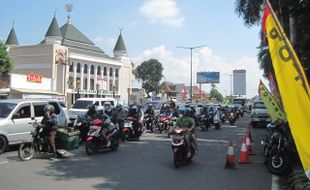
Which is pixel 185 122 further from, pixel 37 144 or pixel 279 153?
pixel 37 144

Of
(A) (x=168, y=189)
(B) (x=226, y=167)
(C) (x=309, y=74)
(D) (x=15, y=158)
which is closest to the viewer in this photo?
(A) (x=168, y=189)

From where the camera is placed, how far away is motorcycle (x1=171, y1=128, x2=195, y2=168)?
10758 mm

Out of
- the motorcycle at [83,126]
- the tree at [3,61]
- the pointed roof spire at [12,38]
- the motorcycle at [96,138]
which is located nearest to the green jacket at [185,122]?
the motorcycle at [96,138]

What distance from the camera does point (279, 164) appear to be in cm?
1017

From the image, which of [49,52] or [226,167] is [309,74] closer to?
[226,167]

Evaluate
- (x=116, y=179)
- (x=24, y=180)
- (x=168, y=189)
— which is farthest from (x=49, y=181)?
(x=168, y=189)

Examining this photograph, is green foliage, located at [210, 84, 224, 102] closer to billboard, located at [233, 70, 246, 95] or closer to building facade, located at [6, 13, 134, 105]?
building facade, located at [6, 13, 134, 105]

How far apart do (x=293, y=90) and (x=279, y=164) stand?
244 inches

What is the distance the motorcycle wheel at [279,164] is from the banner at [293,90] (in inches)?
235

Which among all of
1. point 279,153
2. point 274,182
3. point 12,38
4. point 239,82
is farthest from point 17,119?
point 12,38

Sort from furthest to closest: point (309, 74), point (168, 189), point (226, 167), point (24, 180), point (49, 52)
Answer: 1. point (49, 52)
2. point (309, 74)
3. point (226, 167)
4. point (24, 180)
5. point (168, 189)

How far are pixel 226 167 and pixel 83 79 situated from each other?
3112 inches

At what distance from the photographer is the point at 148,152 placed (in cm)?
1389

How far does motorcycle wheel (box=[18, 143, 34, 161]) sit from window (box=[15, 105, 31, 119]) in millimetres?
2185
